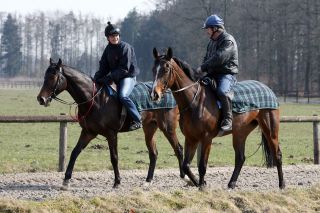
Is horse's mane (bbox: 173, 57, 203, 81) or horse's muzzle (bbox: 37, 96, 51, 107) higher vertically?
horse's mane (bbox: 173, 57, 203, 81)

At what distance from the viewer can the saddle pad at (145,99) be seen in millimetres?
11273

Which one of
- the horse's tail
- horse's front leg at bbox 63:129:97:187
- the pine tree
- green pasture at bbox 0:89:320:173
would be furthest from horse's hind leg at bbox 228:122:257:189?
the pine tree

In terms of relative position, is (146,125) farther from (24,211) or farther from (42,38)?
(42,38)

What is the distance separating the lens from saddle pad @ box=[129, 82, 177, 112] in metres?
11.3

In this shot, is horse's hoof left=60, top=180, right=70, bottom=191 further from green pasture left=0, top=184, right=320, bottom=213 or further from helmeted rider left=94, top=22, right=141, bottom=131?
green pasture left=0, top=184, right=320, bottom=213

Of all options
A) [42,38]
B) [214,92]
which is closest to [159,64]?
[214,92]

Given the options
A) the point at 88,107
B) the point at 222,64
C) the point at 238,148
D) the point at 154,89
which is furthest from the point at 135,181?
the point at 154,89

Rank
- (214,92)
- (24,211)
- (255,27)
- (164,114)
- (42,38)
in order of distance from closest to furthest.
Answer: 1. (24,211)
2. (214,92)
3. (164,114)
4. (255,27)
5. (42,38)

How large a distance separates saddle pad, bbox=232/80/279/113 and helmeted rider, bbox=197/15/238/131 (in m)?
0.37

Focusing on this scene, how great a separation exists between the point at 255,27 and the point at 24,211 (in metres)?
62.0

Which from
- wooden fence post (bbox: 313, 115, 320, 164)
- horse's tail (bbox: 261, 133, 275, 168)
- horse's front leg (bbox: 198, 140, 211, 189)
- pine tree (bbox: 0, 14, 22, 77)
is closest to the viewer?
horse's front leg (bbox: 198, 140, 211, 189)

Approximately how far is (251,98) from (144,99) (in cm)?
194

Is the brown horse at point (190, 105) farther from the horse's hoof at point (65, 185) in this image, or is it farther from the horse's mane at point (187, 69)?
the horse's hoof at point (65, 185)

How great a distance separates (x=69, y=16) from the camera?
446 feet
